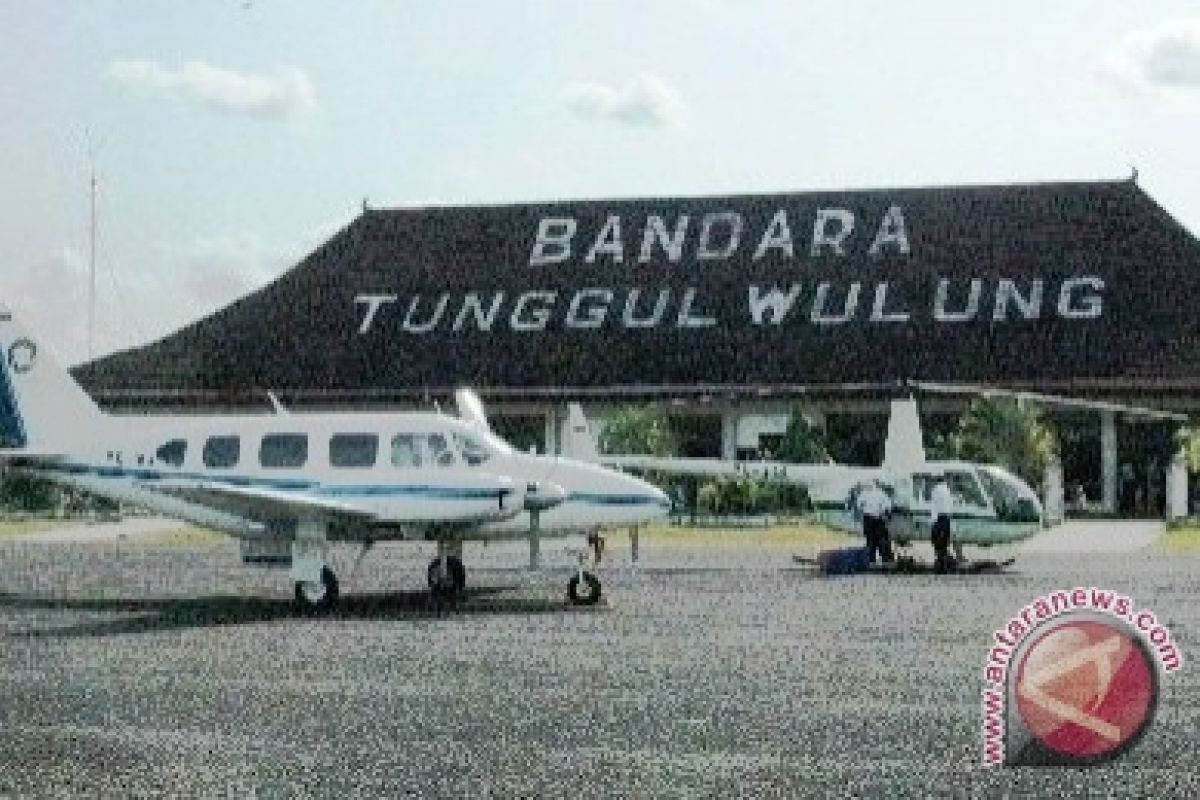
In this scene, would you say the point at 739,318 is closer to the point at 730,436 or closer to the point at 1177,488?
the point at 730,436

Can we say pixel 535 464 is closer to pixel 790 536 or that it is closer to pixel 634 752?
pixel 634 752

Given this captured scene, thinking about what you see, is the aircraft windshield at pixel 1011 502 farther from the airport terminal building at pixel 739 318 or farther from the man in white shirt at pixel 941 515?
the airport terminal building at pixel 739 318

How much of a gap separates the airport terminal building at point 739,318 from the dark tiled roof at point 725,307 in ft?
0.24

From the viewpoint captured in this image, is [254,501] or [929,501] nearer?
[254,501]

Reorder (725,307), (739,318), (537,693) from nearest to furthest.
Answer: (537,693), (739,318), (725,307)

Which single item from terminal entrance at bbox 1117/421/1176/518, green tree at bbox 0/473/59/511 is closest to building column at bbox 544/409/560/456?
green tree at bbox 0/473/59/511

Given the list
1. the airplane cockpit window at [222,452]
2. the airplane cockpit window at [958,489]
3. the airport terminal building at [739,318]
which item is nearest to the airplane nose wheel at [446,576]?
the airplane cockpit window at [222,452]

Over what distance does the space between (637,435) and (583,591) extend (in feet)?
91.2

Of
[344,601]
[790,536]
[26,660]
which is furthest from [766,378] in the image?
[26,660]

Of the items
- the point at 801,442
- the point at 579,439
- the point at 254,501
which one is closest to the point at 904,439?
the point at 579,439

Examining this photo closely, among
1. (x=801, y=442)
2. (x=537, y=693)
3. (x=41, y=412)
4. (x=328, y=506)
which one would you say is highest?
(x=801, y=442)

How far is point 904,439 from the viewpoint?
30500mm

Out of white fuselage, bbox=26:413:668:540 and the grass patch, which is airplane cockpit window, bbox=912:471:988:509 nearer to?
the grass patch

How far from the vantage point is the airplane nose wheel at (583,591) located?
874 inches
